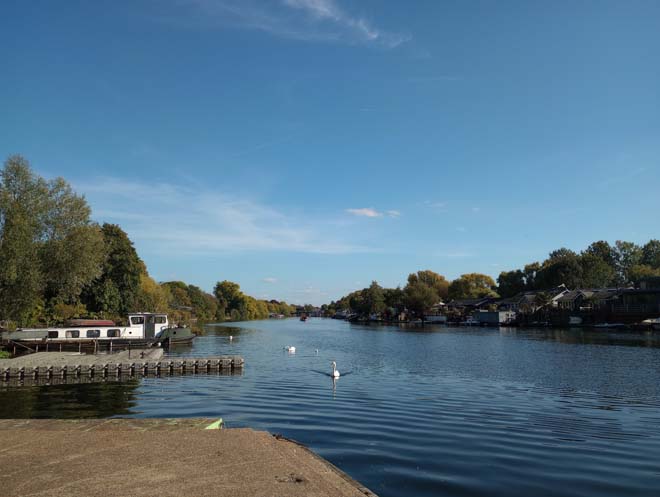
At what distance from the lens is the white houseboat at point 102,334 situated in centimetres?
5234

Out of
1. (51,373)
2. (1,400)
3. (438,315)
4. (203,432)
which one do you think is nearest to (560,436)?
(203,432)

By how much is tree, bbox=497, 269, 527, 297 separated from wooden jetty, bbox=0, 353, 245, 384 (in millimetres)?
170460

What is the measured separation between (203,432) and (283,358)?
123 ft

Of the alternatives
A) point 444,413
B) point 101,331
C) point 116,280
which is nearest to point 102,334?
point 101,331

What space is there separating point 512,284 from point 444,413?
182 metres

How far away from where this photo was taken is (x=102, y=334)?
5653cm

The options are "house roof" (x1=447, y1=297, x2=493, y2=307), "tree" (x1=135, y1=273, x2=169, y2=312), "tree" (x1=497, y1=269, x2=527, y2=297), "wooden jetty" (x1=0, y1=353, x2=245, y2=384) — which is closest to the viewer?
"wooden jetty" (x1=0, y1=353, x2=245, y2=384)

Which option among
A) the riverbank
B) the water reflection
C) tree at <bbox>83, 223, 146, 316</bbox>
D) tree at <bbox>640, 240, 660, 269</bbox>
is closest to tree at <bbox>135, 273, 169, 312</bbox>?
tree at <bbox>83, 223, 146, 316</bbox>

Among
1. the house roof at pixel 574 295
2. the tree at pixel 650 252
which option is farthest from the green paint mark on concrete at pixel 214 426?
the tree at pixel 650 252

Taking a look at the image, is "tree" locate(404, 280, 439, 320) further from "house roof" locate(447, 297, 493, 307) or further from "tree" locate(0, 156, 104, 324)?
"tree" locate(0, 156, 104, 324)

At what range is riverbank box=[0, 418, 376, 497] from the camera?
31.0 ft

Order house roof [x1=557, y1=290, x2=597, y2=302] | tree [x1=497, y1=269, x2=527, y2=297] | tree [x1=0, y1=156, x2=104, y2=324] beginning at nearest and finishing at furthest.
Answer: tree [x1=0, y1=156, x2=104, y2=324] < house roof [x1=557, y1=290, x2=597, y2=302] < tree [x1=497, y1=269, x2=527, y2=297]

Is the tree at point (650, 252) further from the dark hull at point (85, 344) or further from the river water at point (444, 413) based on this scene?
the dark hull at point (85, 344)

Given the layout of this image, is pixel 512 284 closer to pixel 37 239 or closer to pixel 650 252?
pixel 650 252
